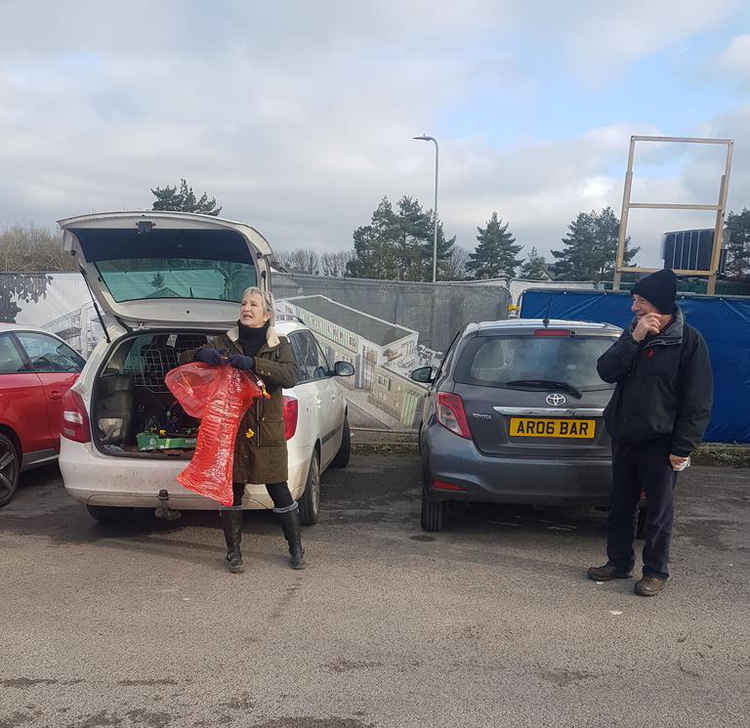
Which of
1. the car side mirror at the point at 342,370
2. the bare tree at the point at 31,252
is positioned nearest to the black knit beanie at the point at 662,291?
the car side mirror at the point at 342,370

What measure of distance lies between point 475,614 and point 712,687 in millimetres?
1261

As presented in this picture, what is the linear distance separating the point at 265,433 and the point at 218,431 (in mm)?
298

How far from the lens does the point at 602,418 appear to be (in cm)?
488

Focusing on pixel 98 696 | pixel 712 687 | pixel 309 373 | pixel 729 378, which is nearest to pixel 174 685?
pixel 98 696

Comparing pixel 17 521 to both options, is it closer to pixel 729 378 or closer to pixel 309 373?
pixel 309 373

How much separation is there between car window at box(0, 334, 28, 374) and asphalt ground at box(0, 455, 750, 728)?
5.18 ft

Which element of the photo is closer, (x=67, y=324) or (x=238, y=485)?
(x=238, y=485)

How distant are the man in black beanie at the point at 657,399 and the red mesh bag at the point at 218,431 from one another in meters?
2.29

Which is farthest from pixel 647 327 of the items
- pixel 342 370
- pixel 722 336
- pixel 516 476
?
pixel 722 336

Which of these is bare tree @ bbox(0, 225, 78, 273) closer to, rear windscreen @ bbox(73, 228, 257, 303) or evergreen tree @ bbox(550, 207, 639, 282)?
rear windscreen @ bbox(73, 228, 257, 303)

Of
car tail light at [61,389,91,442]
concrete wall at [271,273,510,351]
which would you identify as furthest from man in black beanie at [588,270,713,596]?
concrete wall at [271,273,510,351]

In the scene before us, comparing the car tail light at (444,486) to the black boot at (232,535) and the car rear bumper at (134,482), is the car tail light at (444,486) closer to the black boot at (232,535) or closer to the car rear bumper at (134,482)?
the car rear bumper at (134,482)

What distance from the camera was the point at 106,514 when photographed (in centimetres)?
560

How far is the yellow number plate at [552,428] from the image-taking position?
193 inches
